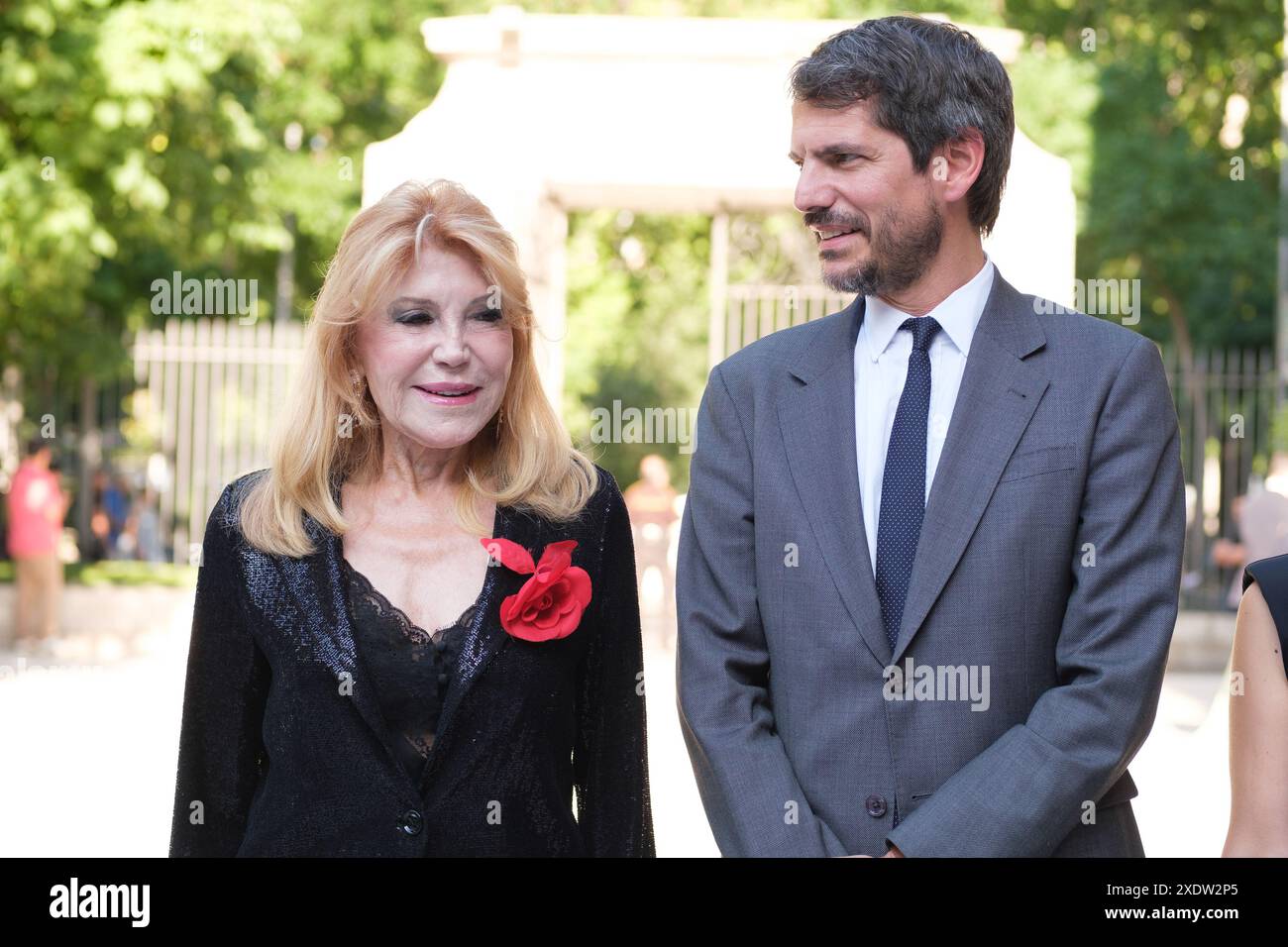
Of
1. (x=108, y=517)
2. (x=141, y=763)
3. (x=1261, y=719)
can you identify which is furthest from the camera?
(x=108, y=517)

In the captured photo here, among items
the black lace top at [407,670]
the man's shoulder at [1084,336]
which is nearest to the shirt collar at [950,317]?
the man's shoulder at [1084,336]

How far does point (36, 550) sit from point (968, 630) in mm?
11990

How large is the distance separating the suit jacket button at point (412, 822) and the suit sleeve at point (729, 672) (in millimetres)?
496

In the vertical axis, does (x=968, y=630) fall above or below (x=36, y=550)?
above

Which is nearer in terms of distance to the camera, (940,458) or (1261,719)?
(1261,719)

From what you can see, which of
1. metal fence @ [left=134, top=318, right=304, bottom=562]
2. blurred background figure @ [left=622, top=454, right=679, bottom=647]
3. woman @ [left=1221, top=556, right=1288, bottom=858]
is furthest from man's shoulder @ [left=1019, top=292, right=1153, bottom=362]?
metal fence @ [left=134, top=318, right=304, bottom=562]

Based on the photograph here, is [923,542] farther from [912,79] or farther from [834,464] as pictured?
[912,79]

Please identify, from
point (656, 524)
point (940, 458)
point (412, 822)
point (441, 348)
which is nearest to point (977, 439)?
point (940, 458)

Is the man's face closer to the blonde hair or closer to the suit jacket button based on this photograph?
the blonde hair

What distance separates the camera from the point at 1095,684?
2688 millimetres

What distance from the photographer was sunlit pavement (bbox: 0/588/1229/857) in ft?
22.9

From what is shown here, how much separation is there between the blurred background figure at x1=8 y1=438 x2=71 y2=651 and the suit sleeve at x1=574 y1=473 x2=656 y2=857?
36.5 ft

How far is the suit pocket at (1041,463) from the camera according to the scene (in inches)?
110

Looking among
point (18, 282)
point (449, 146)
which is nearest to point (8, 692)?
point (18, 282)
